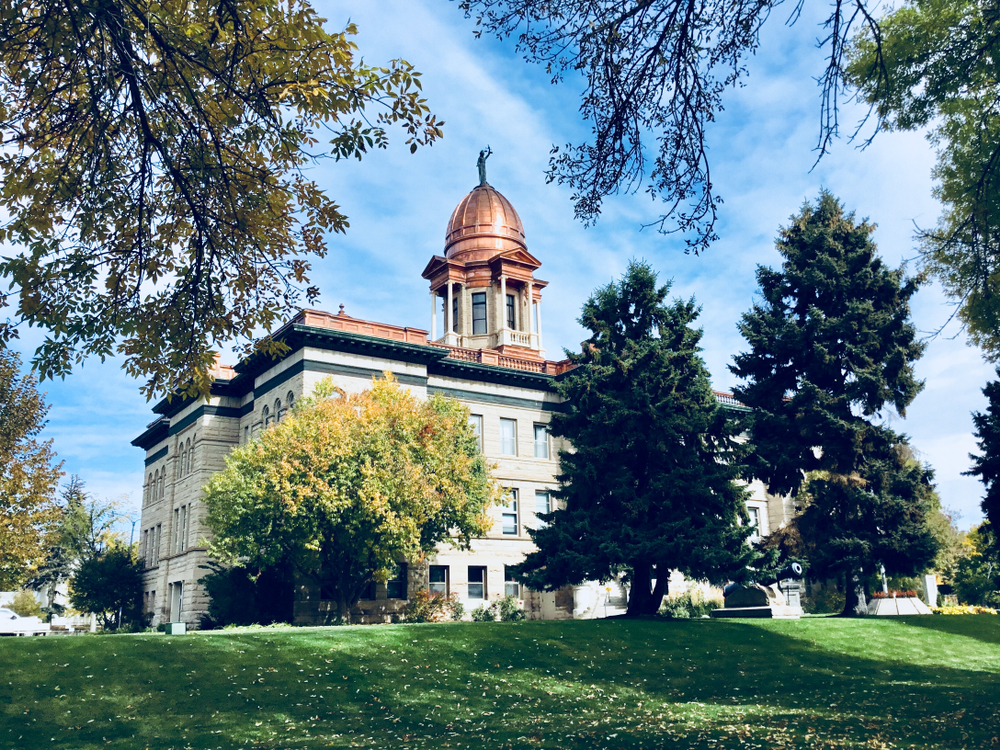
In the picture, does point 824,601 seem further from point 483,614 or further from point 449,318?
point 449,318

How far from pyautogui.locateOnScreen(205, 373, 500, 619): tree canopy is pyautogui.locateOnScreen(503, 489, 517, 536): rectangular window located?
29.4ft

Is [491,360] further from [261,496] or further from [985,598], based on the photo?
[985,598]

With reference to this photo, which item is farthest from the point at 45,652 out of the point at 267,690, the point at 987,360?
the point at 987,360

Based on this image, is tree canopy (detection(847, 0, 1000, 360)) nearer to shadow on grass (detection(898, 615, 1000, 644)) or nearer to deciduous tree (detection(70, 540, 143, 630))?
shadow on grass (detection(898, 615, 1000, 644))

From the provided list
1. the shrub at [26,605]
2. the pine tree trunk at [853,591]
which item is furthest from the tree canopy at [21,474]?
the shrub at [26,605]

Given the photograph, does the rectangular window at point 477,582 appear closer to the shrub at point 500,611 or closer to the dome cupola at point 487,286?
the shrub at point 500,611

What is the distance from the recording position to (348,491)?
102 feet

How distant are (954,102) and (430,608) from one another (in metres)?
28.4

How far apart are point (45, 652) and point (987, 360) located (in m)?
22.2

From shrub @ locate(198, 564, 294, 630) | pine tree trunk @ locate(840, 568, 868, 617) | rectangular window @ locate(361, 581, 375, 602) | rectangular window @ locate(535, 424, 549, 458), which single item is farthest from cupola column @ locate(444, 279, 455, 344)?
pine tree trunk @ locate(840, 568, 868, 617)

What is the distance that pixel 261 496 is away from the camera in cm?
3080

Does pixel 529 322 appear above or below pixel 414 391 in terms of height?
above

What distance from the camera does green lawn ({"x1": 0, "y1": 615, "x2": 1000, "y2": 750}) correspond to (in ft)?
41.8

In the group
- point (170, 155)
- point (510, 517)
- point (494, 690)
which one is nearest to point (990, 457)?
point (510, 517)
